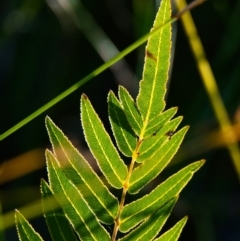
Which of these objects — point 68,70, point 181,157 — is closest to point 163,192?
point 181,157

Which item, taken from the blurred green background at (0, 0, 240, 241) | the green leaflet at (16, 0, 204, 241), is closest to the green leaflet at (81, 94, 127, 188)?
the green leaflet at (16, 0, 204, 241)

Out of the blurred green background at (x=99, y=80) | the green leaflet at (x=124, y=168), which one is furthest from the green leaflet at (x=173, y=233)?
the blurred green background at (x=99, y=80)

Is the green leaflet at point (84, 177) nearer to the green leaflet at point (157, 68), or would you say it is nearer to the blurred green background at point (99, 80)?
the green leaflet at point (157, 68)

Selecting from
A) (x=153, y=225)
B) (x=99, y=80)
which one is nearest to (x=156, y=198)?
(x=153, y=225)

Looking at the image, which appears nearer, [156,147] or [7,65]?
[156,147]

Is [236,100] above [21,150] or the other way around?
the other way around

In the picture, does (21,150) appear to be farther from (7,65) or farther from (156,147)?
(156,147)

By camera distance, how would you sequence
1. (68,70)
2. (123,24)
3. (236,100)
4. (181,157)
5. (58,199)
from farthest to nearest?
(123,24) → (68,70) → (236,100) → (181,157) → (58,199)
